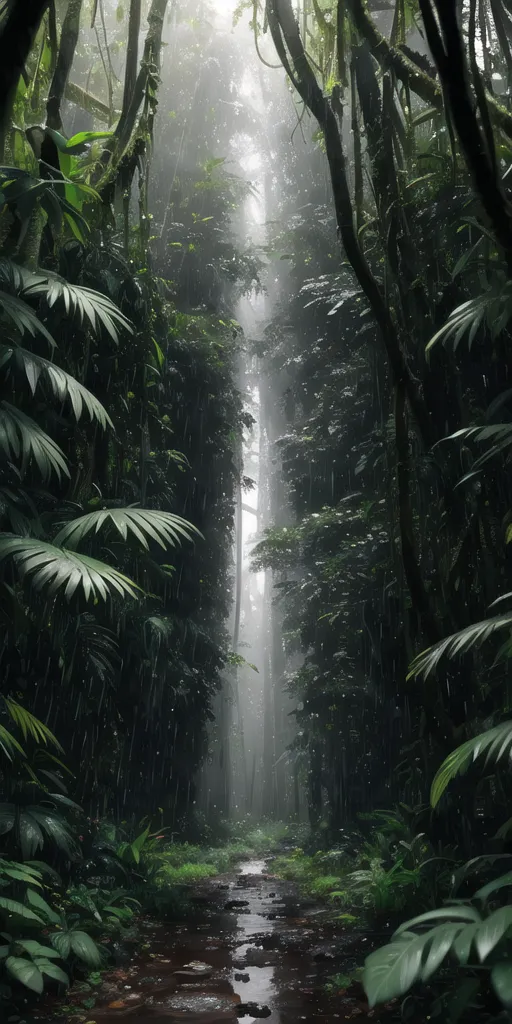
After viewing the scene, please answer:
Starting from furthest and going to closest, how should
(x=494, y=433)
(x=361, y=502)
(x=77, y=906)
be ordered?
(x=361, y=502), (x=77, y=906), (x=494, y=433)

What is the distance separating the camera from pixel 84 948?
3.63 m

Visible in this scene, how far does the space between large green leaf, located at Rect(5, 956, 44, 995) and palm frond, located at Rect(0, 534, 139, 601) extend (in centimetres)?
139

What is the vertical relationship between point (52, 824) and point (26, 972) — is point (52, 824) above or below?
above

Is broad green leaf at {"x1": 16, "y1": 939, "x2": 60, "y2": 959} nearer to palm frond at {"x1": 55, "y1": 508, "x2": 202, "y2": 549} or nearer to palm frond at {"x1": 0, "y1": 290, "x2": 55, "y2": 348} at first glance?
palm frond at {"x1": 55, "y1": 508, "x2": 202, "y2": 549}

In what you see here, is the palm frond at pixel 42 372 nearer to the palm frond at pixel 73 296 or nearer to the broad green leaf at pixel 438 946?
the palm frond at pixel 73 296

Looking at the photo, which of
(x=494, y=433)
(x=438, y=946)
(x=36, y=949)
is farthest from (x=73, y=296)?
(x=438, y=946)

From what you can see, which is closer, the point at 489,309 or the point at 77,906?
the point at 489,309

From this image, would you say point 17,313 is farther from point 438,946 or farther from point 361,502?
point 361,502

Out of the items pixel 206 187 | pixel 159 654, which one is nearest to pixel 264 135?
pixel 206 187

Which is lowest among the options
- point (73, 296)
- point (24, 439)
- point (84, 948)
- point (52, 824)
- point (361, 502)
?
point (84, 948)

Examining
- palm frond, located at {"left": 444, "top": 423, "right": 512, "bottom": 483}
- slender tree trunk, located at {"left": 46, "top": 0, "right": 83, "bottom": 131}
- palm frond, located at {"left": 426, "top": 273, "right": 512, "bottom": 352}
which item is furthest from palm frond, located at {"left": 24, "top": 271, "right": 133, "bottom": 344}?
palm frond, located at {"left": 444, "top": 423, "right": 512, "bottom": 483}

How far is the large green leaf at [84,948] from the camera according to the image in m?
3.61

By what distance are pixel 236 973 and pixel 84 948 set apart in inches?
44.2

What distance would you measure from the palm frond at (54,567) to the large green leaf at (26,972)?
1.39m
